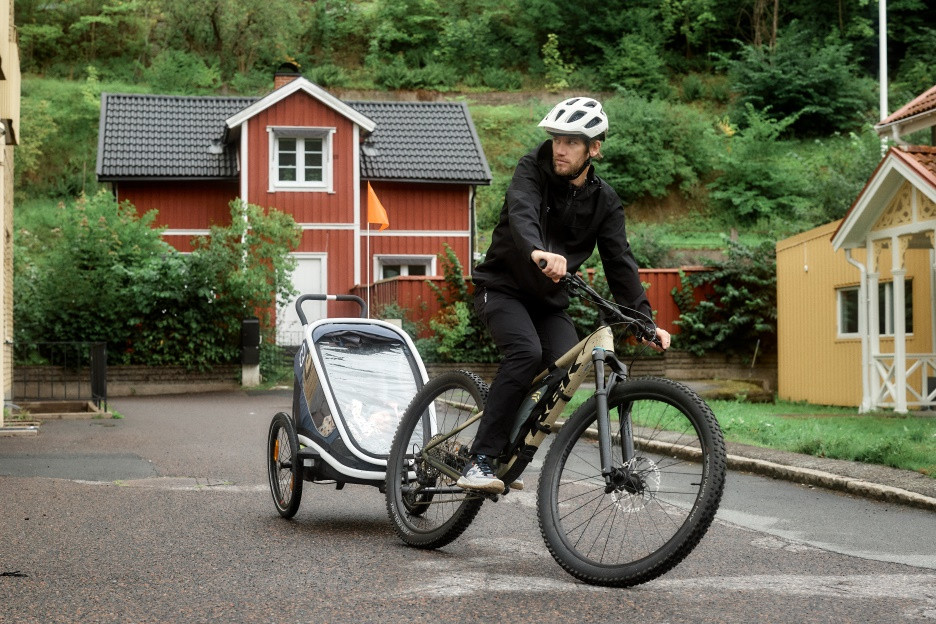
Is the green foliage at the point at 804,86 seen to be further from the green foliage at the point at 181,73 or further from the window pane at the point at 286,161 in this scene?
the window pane at the point at 286,161

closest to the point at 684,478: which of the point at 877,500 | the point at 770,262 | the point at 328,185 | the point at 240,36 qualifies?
the point at 877,500

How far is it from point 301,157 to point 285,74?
4.49m

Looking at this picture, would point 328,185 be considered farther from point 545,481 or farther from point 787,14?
point 787,14

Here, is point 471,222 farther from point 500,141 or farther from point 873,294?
point 873,294

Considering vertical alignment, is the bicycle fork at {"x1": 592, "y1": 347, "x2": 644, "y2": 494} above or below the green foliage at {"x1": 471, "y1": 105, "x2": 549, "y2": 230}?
below

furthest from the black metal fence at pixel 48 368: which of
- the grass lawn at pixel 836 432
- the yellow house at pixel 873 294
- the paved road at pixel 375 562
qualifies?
the paved road at pixel 375 562

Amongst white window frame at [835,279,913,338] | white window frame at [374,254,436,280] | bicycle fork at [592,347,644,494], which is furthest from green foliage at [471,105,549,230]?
bicycle fork at [592,347,644,494]

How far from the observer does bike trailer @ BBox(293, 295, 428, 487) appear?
7.07m

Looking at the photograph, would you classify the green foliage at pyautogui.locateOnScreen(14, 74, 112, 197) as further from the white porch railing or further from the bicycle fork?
the bicycle fork

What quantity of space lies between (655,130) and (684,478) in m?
44.4

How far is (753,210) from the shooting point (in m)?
46.9

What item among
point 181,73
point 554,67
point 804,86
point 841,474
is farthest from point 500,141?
point 841,474

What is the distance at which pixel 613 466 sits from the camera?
16.8 feet

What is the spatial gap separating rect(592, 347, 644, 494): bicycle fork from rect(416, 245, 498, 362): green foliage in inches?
847
